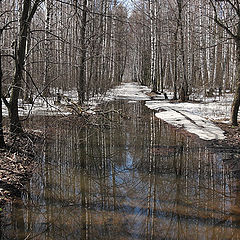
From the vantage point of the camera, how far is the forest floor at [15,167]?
14.9 ft

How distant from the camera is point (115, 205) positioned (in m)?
4.21

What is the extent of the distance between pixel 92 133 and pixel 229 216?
6.03 m

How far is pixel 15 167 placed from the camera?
536 cm

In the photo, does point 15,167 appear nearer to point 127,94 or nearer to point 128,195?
point 128,195

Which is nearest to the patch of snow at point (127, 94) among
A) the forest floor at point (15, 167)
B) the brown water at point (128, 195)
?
the brown water at point (128, 195)

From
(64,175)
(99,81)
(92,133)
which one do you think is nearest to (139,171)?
(64,175)

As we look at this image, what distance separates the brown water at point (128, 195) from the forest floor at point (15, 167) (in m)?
0.19

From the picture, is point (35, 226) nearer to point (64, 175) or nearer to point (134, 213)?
point (134, 213)

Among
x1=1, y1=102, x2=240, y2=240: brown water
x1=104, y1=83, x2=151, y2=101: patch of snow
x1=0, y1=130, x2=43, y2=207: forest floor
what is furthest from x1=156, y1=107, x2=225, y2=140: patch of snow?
x1=104, y1=83, x2=151, y2=101: patch of snow

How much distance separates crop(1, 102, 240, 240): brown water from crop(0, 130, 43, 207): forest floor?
0.61ft

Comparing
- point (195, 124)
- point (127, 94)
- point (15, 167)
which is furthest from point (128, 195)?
point (127, 94)

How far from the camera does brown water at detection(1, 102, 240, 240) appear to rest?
3541 millimetres

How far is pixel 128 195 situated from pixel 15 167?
2.29m

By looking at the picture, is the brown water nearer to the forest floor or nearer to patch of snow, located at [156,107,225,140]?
the forest floor
